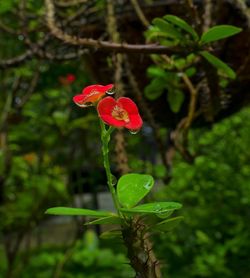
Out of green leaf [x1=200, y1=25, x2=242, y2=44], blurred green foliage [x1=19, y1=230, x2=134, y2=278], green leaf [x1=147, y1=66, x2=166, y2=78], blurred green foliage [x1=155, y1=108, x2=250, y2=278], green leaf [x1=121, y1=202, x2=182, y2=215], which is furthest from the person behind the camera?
blurred green foliage [x1=19, y1=230, x2=134, y2=278]

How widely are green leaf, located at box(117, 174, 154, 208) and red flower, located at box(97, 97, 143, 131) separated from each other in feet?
0.15

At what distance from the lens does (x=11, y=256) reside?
69.6 inches

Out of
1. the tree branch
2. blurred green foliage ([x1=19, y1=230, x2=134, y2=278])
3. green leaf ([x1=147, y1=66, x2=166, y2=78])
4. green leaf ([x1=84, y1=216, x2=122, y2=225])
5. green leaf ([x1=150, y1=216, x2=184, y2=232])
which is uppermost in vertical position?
green leaf ([x1=147, y1=66, x2=166, y2=78])

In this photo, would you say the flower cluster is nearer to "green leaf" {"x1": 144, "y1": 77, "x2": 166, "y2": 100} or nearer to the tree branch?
the tree branch

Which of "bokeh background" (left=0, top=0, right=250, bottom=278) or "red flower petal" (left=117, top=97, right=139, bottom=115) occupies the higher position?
"bokeh background" (left=0, top=0, right=250, bottom=278)

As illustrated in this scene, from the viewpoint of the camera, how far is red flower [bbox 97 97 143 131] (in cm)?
A: 34

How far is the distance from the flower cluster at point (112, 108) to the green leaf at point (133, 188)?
47 millimetres

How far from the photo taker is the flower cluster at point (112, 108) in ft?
1.11

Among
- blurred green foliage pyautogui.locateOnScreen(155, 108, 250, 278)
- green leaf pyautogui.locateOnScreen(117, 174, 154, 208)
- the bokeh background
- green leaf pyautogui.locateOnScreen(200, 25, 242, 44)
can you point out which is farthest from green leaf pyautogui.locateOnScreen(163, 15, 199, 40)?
blurred green foliage pyautogui.locateOnScreen(155, 108, 250, 278)

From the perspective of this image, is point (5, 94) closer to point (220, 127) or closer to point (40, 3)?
point (220, 127)

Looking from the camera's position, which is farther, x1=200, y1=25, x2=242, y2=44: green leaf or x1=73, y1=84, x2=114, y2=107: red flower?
x1=200, y1=25, x2=242, y2=44: green leaf

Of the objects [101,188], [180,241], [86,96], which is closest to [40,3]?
[86,96]

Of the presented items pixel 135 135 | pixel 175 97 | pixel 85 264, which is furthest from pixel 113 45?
pixel 85 264

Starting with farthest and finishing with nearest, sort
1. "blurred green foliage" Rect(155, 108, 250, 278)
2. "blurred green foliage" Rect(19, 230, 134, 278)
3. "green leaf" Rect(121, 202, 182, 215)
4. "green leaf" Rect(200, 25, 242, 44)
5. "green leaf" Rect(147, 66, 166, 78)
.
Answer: "blurred green foliage" Rect(19, 230, 134, 278)
"blurred green foliage" Rect(155, 108, 250, 278)
"green leaf" Rect(147, 66, 166, 78)
"green leaf" Rect(200, 25, 242, 44)
"green leaf" Rect(121, 202, 182, 215)
